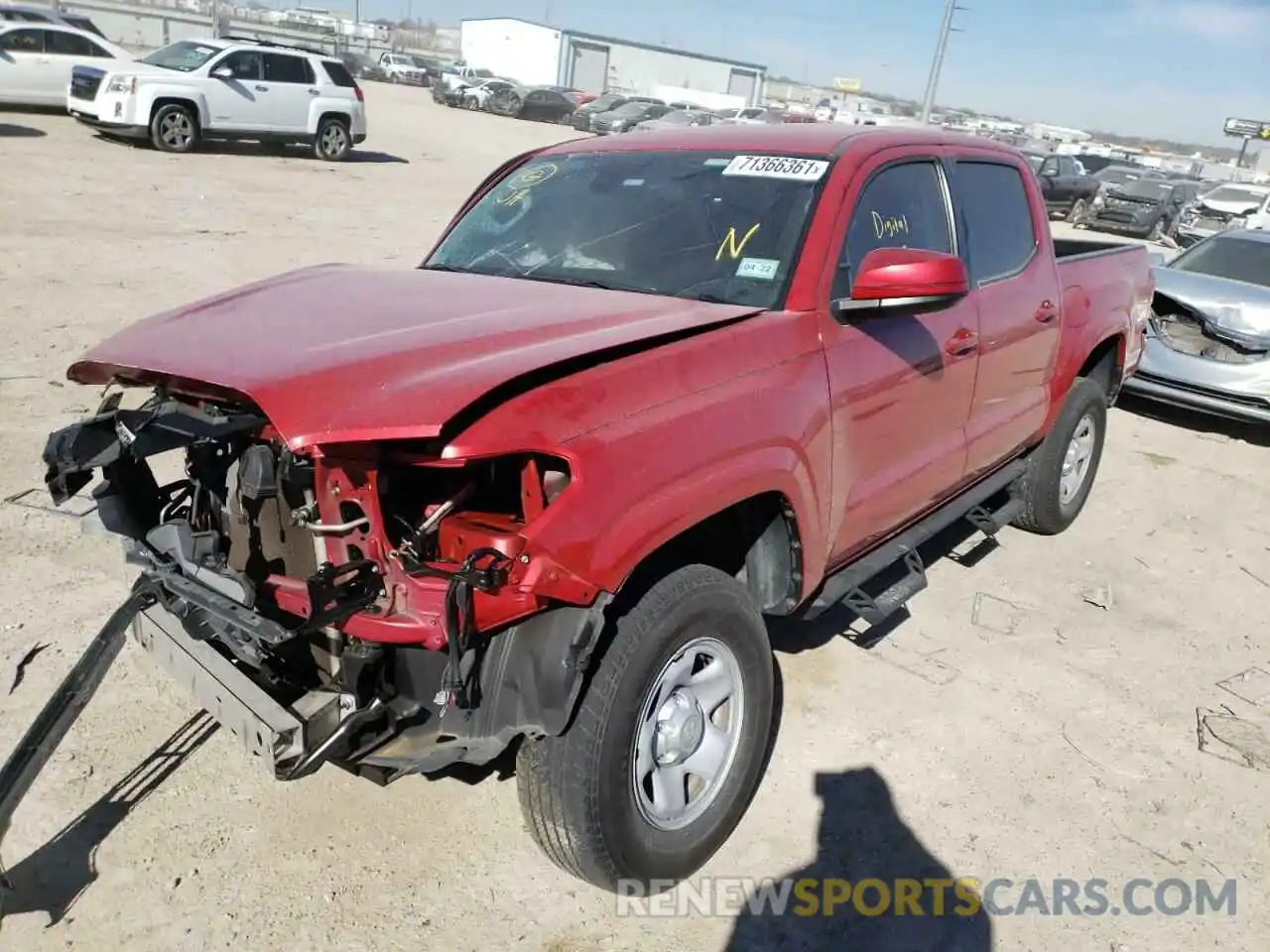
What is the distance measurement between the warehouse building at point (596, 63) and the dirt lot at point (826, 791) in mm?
65494

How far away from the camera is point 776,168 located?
3.40 metres

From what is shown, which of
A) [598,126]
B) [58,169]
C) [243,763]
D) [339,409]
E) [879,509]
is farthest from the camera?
[598,126]

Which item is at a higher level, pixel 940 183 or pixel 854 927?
pixel 940 183

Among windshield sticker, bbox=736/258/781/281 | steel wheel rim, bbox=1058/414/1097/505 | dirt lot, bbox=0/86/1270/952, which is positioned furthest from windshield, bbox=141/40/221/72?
windshield sticker, bbox=736/258/781/281

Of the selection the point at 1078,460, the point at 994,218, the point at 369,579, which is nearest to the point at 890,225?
the point at 994,218

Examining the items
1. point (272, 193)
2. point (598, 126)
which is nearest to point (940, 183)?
point (272, 193)

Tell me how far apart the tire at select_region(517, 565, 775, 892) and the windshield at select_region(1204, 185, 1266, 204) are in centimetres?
2413

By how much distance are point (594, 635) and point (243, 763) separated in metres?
1.53

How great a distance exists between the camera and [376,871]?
2.80 m

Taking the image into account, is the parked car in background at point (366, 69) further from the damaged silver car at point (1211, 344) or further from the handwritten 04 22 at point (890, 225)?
the handwritten 04 22 at point (890, 225)

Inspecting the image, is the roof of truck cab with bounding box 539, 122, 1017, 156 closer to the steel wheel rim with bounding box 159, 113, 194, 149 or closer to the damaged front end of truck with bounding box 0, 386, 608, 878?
the damaged front end of truck with bounding box 0, 386, 608, 878

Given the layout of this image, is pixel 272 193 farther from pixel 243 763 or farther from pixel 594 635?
pixel 594 635

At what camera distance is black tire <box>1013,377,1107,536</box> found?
5039mm

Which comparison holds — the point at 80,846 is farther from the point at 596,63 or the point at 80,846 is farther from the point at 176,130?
the point at 596,63
